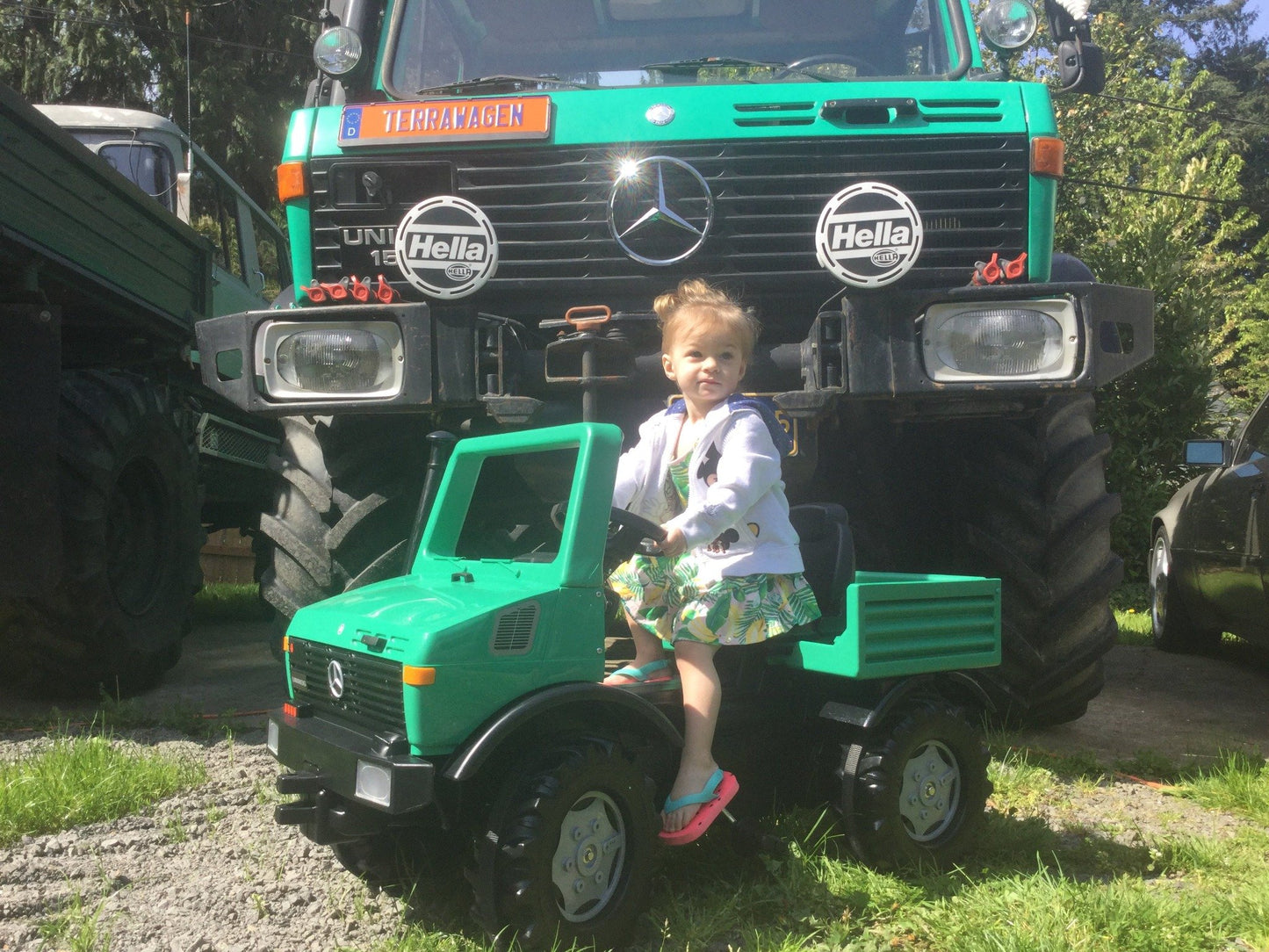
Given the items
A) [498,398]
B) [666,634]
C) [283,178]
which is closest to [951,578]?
[666,634]

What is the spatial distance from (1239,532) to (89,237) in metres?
5.00

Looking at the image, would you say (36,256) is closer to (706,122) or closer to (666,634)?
(706,122)

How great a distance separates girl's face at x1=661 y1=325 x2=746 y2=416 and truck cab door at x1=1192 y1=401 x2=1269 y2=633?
3.09 metres

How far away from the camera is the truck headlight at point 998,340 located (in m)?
3.05

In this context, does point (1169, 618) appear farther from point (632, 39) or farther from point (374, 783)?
point (374, 783)

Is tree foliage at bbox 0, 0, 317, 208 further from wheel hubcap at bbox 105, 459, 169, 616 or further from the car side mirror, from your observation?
the car side mirror

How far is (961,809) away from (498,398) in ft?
5.30

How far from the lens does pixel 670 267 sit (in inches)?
133

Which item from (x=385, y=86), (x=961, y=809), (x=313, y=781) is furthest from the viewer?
(x=385, y=86)

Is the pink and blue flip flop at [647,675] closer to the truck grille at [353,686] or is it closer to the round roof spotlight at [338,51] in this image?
the truck grille at [353,686]

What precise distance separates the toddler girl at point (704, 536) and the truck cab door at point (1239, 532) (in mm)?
2945

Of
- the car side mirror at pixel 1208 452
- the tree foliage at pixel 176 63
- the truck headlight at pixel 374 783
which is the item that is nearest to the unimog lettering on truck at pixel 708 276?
the truck headlight at pixel 374 783

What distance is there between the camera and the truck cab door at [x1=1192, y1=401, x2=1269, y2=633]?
15.7 ft

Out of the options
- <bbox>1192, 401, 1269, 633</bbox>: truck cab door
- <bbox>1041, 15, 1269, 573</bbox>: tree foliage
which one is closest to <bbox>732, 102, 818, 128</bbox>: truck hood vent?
<bbox>1192, 401, 1269, 633</bbox>: truck cab door
